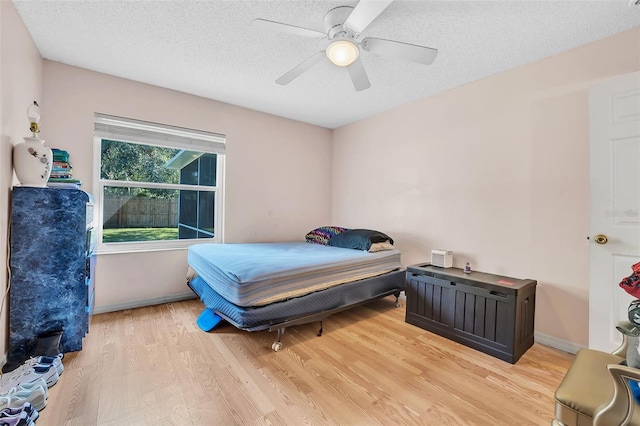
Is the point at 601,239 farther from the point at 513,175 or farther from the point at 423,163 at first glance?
the point at 423,163

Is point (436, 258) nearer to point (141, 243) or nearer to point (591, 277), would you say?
point (591, 277)

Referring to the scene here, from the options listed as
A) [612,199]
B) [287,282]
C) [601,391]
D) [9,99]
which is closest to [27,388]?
[287,282]

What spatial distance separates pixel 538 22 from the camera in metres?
1.91

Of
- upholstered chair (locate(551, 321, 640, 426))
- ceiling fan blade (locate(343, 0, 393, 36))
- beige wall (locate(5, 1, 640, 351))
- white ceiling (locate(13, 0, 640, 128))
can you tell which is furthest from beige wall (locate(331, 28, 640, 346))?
ceiling fan blade (locate(343, 0, 393, 36))

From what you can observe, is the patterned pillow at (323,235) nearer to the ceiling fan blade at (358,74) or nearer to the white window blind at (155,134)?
the white window blind at (155,134)

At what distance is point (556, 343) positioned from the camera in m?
→ 2.27

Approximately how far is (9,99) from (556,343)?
437cm

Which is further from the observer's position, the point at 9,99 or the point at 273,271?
the point at 273,271

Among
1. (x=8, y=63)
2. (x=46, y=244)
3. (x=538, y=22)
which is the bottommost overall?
(x=46, y=244)

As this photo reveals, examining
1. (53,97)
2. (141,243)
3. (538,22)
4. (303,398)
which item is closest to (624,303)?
(538,22)

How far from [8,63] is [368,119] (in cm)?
346

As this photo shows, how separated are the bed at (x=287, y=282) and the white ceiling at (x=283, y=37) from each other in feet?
5.70

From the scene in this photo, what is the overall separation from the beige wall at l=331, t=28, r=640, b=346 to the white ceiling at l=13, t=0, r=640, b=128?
19 centimetres

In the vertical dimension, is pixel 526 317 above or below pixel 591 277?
below
